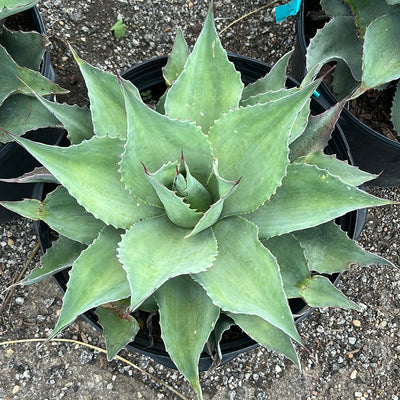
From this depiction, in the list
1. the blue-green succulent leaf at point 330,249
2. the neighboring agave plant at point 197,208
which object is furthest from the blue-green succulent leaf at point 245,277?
the blue-green succulent leaf at point 330,249

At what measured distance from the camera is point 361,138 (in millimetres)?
1545

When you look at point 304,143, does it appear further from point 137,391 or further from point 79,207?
point 137,391

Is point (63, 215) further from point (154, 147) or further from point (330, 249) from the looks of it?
point (330, 249)

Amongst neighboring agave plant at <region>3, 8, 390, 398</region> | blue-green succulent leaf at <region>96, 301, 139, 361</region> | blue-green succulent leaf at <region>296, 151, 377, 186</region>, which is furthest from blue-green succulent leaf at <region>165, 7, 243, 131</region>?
blue-green succulent leaf at <region>96, 301, 139, 361</region>

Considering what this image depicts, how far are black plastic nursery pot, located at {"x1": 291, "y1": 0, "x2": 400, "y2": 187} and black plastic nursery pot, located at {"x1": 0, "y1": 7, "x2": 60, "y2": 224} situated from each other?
2.56 feet

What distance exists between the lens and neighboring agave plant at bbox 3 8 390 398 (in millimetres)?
832

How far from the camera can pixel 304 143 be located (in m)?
1.15

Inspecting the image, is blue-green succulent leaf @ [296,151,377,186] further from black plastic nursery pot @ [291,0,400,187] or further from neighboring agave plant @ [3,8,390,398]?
black plastic nursery pot @ [291,0,400,187]

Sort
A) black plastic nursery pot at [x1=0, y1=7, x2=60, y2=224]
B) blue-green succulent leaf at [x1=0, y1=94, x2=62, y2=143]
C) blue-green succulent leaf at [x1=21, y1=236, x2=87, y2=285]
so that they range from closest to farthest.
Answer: blue-green succulent leaf at [x1=21, y1=236, x2=87, y2=285] < blue-green succulent leaf at [x1=0, y1=94, x2=62, y2=143] < black plastic nursery pot at [x1=0, y1=7, x2=60, y2=224]

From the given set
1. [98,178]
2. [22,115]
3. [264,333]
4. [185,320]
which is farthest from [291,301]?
[22,115]

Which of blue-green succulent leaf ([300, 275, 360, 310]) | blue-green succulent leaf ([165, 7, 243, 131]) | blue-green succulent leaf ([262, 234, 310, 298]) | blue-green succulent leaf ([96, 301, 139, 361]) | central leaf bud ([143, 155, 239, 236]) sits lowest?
blue-green succulent leaf ([96, 301, 139, 361])

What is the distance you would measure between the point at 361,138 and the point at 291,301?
1.98 ft

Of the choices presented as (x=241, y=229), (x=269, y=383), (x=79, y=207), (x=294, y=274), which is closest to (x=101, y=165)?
(x=79, y=207)

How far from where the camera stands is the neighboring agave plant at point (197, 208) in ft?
2.73
